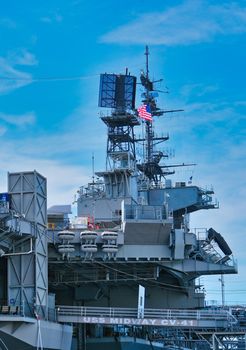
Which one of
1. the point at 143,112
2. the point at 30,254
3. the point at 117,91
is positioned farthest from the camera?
the point at 143,112

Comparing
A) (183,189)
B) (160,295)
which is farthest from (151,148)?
(160,295)

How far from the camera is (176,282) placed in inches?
1709

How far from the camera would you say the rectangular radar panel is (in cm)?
5347

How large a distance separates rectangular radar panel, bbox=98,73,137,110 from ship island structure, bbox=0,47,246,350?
172 centimetres

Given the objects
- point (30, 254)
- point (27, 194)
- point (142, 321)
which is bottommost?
point (142, 321)

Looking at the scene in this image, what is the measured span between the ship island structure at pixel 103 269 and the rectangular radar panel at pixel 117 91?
1725mm

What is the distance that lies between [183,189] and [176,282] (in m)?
15.1

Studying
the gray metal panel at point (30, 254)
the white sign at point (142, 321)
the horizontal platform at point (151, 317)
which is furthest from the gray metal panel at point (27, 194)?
the white sign at point (142, 321)

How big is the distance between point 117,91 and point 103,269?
17521mm

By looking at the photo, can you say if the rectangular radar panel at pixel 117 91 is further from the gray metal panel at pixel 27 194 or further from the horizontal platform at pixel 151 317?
A: the horizontal platform at pixel 151 317

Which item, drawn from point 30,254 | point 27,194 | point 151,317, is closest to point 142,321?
point 151,317

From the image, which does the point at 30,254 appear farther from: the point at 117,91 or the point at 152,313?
the point at 117,91

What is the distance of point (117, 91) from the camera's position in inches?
2122

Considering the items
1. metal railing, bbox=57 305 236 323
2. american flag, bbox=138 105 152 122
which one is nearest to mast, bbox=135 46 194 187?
american flag, bbox=138 105 152 122
